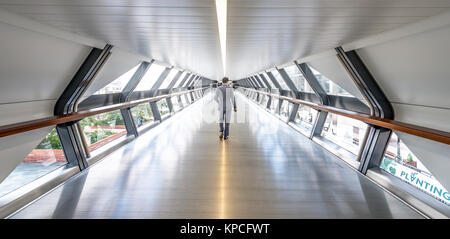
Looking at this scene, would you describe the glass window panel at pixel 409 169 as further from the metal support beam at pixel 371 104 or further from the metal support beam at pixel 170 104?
the metal support beam at pixel 170 104

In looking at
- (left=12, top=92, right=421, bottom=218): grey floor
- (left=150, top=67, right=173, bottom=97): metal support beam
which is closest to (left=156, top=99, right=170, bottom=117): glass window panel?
(left=150, top=67, right=173, bottom=97): metal support beam

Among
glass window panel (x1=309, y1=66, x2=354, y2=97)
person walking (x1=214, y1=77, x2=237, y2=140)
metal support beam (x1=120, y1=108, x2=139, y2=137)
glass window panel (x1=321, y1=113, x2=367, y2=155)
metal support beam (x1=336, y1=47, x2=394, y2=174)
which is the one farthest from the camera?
metal support beam (x1=120, y1=108, x2=139, y2=137)

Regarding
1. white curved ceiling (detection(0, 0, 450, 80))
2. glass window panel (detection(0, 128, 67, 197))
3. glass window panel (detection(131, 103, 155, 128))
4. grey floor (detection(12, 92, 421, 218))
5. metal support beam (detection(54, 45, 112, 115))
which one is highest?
white curved ceiling (detection(0, 0, 450, 80))

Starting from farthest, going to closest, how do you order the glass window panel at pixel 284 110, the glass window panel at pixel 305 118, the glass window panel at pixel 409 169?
the glass window panel at pixel 284 110
the glass window panel at pixel 305 118
the glass window panel at pixel 409 169

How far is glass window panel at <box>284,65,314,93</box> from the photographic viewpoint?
7250 millimetres

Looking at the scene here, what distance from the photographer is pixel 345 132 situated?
5184 millimetres

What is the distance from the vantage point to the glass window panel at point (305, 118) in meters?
7.03

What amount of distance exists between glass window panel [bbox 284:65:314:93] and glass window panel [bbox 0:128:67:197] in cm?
633

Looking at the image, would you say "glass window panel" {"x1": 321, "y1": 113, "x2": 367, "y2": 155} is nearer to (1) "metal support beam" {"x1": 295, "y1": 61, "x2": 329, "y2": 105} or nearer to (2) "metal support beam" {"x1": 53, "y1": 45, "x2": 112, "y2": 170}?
(1) "metal support beam" {"x1": 295, "y1": 61, "x2": 329, "y2": 105}

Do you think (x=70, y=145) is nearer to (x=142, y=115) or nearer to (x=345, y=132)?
(x=142, y=115)

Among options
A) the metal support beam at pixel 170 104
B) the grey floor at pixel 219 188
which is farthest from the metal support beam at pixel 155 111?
the grey floor at pixel 219 188

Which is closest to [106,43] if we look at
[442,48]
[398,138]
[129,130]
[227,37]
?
[227,37]

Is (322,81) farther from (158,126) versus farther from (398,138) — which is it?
(158,126)

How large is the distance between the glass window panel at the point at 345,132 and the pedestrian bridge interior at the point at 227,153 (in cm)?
7
